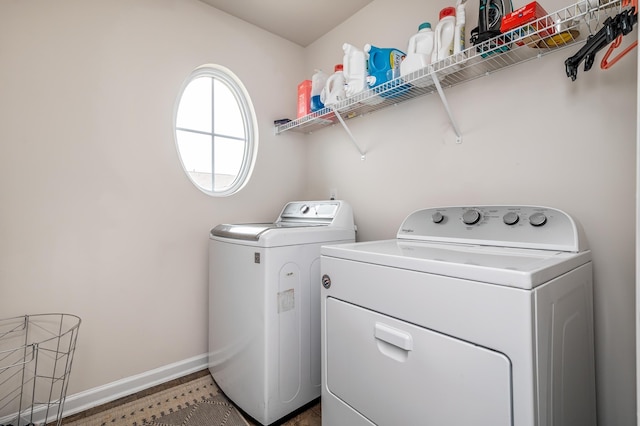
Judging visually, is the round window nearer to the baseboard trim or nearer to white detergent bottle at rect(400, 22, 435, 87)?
the baseboard trim

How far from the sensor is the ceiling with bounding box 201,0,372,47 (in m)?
2.14

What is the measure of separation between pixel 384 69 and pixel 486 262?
1236mm

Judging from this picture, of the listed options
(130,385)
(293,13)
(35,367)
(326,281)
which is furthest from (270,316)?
(293,13)

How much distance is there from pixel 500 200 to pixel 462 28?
0.81 metres

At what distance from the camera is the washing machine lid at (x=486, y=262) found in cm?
79

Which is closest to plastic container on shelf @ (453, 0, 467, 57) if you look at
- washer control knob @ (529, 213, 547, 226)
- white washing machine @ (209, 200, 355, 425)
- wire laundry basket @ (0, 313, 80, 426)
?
washer control knob @ (529, 213, 547, 226)

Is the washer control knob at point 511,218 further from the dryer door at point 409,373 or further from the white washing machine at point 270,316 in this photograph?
the white washing machine at point 270,316

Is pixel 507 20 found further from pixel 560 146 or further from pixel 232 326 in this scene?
pixel 232 326

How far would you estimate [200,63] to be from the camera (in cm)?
214

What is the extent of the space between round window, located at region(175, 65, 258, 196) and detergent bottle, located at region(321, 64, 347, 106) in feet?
2.17

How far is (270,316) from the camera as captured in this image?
1.51 meters

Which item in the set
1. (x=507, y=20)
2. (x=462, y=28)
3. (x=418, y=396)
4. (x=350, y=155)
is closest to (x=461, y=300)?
(x=418, y=396)

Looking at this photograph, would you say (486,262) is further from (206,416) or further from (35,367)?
(35,367)

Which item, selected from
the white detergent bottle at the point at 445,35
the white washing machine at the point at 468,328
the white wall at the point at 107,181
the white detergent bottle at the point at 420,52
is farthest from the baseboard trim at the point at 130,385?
the white detergent bottle at the point at 445,35
